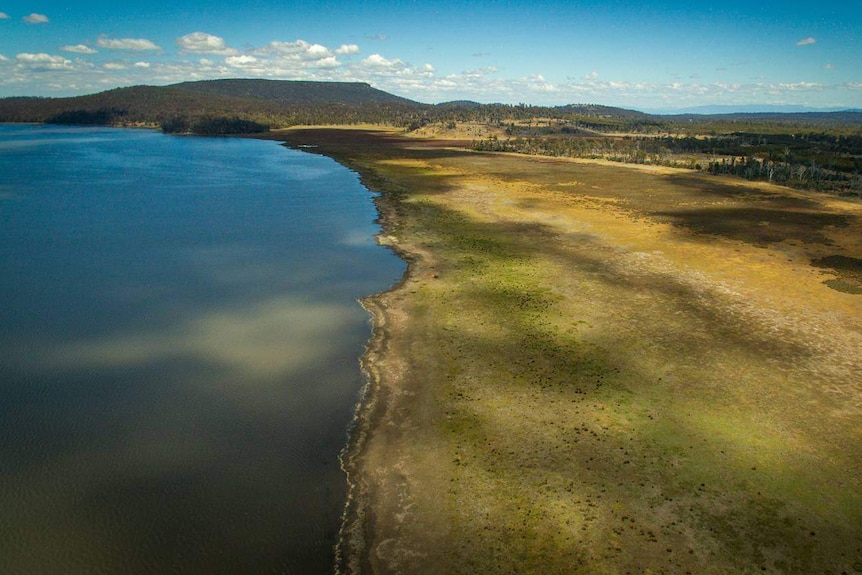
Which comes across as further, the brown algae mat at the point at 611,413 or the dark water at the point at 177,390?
the dark water at the point at 177,390

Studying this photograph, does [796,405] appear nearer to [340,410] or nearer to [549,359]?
[549,359]

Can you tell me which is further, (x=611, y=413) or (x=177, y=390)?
(x=177, y=390)

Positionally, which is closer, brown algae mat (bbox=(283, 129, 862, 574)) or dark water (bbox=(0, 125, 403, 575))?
brown algae mat (bbox=(283, 129, 862, 574))

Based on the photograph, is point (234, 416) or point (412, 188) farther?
point (412, 188)

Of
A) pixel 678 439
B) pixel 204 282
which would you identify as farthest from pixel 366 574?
pixel 204 282
